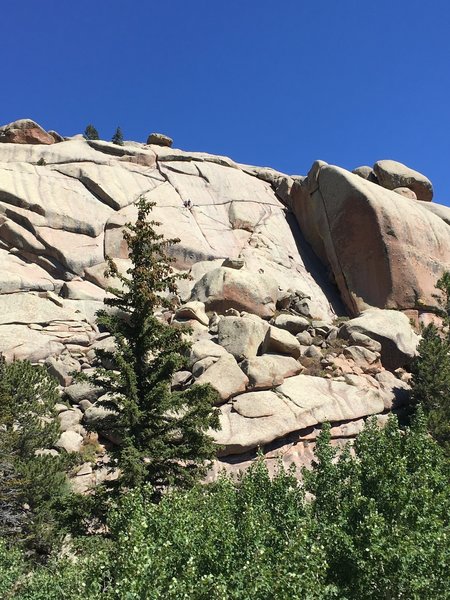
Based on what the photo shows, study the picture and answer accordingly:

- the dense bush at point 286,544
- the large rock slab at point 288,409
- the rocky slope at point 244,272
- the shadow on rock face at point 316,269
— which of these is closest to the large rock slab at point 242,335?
the rocky slope at point 244,272

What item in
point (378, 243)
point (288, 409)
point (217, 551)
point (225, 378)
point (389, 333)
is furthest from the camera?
point (378, 243)

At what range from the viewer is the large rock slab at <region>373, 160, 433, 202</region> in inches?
1917

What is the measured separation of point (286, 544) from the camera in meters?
9.97

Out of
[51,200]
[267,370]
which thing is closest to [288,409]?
[267,370]

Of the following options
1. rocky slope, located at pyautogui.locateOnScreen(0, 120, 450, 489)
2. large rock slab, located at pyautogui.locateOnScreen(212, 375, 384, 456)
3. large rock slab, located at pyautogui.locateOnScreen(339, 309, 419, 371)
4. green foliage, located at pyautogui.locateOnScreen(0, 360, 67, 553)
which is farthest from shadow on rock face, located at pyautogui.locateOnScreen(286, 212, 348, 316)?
green foliage, located at pyautogui.locateOnScreen(0, 360, 67, 553)

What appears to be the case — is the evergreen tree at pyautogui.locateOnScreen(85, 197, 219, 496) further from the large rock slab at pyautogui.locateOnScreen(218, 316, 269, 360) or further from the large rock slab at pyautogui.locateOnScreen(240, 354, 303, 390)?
the large rock slab at pyautogui.locateOnScreen(218, 316, 269, 360)

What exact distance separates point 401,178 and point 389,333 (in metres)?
21.1

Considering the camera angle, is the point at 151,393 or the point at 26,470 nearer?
the point at 151,393

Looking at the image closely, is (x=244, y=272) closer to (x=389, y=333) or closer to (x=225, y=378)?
(x=389, y=333)

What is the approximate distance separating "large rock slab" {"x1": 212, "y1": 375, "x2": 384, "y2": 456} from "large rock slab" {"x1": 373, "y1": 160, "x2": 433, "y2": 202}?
87.5 feet

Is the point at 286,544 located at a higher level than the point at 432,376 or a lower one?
lower

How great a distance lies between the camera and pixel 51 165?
45281mm

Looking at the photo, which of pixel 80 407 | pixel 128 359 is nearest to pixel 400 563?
pixel 128 359

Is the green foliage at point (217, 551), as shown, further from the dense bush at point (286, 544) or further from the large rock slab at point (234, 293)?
the large rock slab at point (234, 293)
